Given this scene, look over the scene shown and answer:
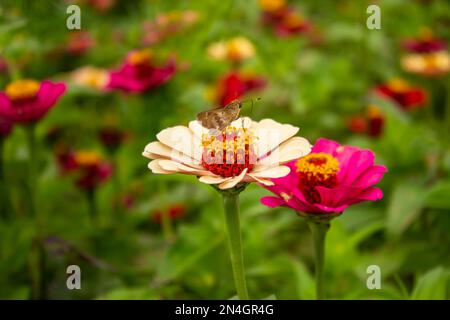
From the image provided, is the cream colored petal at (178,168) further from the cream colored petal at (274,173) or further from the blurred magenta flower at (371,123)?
the blurred magenta flower at (371,123)

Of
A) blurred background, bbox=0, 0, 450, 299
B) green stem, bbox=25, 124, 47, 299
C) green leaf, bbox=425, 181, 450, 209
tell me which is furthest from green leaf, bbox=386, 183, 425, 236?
green stem, bbox=25, 124, 47, 299

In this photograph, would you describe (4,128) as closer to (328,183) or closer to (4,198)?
(4,198)

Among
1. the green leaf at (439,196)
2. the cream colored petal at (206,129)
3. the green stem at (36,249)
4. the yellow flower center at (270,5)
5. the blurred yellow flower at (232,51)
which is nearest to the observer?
the cream colored petal at (206,129)

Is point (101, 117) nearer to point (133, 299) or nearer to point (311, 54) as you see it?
point (311, 54)

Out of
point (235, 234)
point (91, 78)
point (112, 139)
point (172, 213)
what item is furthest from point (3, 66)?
point (235, 234)

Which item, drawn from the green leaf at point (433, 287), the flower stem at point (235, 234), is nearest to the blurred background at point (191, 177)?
the green leaf at point (433, 287)

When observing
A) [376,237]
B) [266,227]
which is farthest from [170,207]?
[376,237]
